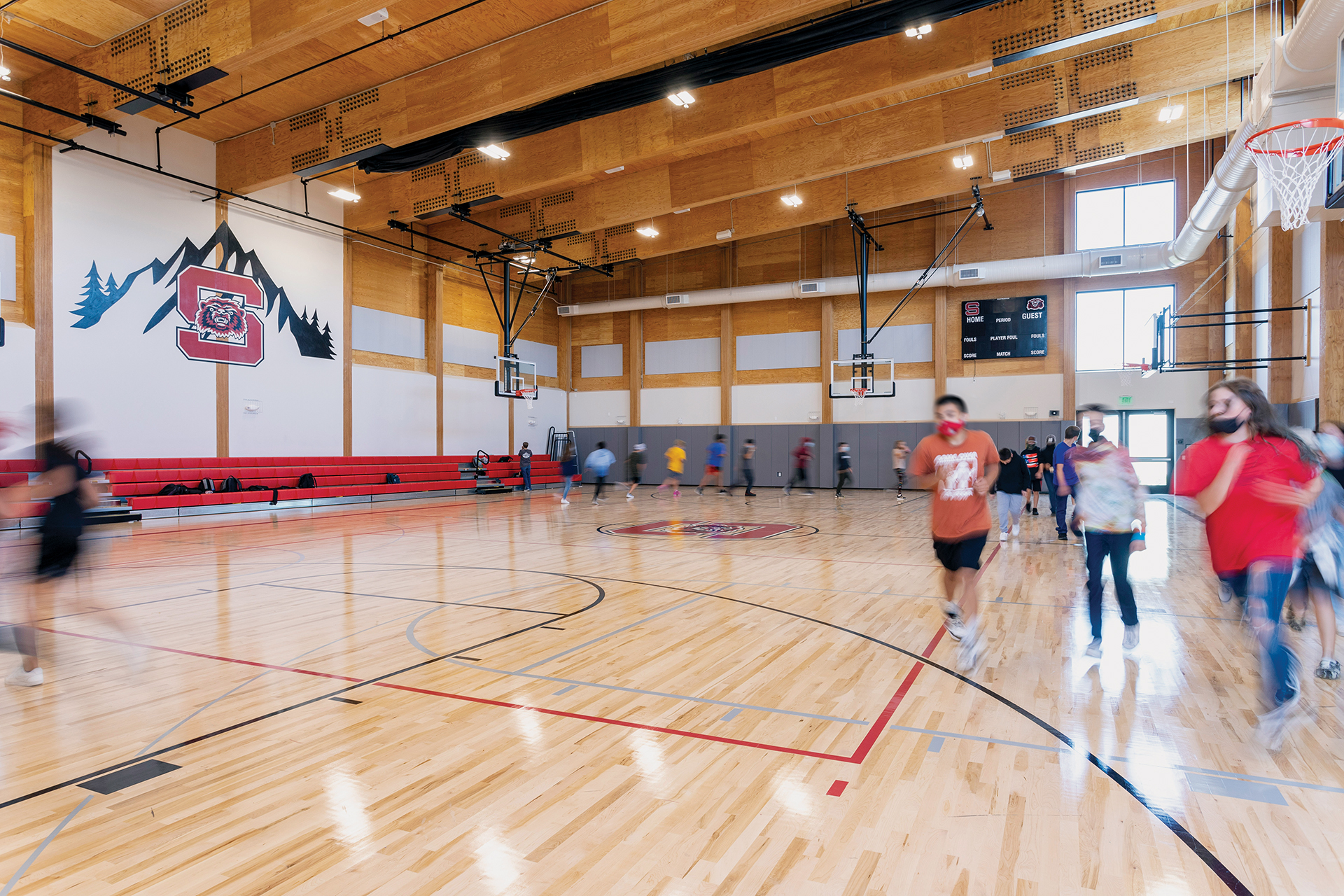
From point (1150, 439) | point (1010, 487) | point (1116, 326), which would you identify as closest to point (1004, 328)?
point (1116, 326)

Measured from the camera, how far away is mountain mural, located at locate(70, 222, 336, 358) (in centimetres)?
1398

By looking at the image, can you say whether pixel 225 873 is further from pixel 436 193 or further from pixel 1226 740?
pixel 436 193

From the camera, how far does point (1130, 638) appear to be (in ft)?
16.3

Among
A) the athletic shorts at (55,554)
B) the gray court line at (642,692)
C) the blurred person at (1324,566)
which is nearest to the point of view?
the gray court line at (642,692)

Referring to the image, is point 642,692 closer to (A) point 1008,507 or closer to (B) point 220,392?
(A) point 1008,507

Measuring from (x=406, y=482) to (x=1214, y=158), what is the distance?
22.6 m

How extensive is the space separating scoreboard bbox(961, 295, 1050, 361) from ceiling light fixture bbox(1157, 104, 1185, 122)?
661 centimetres

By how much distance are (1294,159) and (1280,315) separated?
8.11 metres

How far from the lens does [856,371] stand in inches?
858

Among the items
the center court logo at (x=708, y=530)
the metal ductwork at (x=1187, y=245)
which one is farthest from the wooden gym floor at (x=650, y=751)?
the metal ductwork at (x=1187, y=245)

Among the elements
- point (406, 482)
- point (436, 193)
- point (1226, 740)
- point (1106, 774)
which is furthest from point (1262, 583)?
point (406, 482)

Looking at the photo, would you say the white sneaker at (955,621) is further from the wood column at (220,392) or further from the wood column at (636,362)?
the wood column at (636,362)

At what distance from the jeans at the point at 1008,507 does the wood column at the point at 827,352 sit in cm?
1341

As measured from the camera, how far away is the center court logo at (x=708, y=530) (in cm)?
1149
